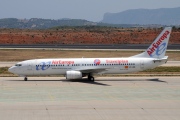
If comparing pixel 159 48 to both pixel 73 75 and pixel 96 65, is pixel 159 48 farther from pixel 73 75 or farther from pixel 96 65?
pixel 73 75

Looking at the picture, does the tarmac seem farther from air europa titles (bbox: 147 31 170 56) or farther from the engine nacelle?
air europa titles (bbox: 147 31 170 56)

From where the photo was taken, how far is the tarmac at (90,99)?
95.4 ft

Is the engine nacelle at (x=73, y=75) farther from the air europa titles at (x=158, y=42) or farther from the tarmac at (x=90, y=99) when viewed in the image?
the air europa titles at (x=158, y=42)

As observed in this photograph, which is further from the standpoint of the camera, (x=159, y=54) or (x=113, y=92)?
(x=159, y=54)

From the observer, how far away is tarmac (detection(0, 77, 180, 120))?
2907 cm

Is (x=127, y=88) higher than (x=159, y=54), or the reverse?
(x=159, y=54)

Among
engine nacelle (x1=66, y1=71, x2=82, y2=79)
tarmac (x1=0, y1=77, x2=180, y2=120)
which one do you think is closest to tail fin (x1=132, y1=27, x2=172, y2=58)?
tarmac (x1=0, y1=77, x2=180, y2=120)

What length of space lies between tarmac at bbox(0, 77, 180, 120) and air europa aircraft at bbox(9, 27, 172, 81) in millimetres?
1319

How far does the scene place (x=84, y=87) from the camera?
45219 mm

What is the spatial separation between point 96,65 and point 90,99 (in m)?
16.4

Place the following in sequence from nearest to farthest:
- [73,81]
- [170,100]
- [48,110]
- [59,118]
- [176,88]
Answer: [59,118]
[48,110]
[170,100]
[176,88]
[73,81]

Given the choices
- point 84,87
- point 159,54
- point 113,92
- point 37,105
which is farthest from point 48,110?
point 159,54

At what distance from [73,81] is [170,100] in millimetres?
18007

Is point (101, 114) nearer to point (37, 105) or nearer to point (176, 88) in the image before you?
point (37, 105)
